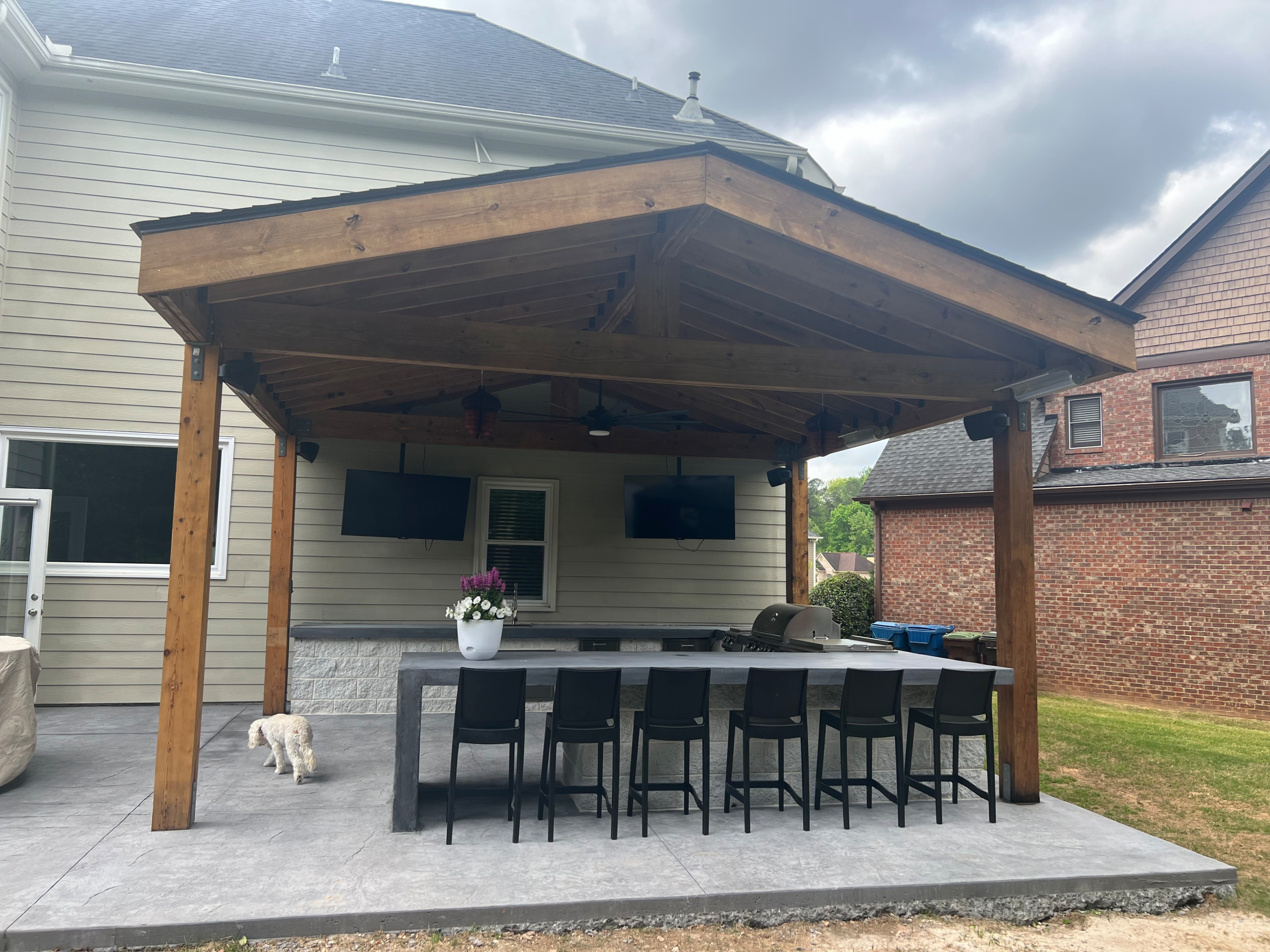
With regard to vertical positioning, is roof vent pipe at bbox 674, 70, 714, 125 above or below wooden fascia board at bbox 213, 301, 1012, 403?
above

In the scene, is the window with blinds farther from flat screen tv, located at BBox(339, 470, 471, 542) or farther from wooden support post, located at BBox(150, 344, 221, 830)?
wooden support post, located at BBox(150, 344, 221, 830)

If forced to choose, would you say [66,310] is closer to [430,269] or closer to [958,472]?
[430,269]

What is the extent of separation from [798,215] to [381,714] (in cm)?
569

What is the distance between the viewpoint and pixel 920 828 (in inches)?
171

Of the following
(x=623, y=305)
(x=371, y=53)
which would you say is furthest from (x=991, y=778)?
(x=371, y=53)

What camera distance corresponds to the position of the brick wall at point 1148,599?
9602mm

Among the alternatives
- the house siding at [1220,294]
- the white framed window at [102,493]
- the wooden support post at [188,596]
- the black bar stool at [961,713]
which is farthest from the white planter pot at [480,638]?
the house siding at [1220,294]

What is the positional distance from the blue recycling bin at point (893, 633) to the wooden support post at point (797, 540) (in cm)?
460

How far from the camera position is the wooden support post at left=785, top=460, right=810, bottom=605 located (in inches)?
325

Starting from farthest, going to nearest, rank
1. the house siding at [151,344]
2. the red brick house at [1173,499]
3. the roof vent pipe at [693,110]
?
the red brick house at [1173,499]
the roof vent pipe at [693,110]
the house siding at [151,344]

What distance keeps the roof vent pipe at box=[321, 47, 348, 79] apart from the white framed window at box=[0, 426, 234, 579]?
378cm

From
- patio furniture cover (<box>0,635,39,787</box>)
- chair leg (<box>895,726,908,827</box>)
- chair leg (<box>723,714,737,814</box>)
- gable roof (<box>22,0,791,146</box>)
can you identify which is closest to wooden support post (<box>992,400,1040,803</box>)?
chair leg (<box>895,726,908,827</box>)

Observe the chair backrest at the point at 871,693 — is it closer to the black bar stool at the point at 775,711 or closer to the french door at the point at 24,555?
the black bar stool at the point at 775,711

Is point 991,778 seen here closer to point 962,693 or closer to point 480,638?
point 962,693
